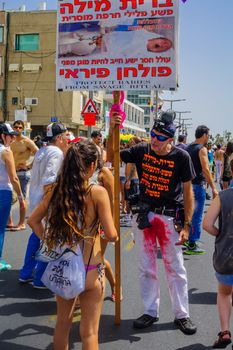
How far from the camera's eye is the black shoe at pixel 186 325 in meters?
3.74

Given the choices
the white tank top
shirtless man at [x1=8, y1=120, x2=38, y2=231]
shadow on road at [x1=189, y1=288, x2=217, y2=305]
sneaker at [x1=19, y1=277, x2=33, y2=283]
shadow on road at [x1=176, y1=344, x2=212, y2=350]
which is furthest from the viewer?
shirtless man at [x1=8, y1=120, x2=38, y2=231]

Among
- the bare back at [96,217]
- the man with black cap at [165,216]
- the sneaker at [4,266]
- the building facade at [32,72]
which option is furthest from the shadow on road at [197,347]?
the building facade at [32,72]

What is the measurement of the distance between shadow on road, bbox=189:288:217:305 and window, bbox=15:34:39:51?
125 feet

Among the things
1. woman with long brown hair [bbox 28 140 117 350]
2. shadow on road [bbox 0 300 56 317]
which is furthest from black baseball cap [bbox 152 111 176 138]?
shadow on road [bbox 0 300 56 317]

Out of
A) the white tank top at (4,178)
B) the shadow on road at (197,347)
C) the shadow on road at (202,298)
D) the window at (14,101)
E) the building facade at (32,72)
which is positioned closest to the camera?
the shadow on road at (197,347)

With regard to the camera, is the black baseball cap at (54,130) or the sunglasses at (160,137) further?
the black baseball cap at (54,130)

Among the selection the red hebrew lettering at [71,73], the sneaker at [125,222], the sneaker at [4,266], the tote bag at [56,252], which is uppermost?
the red hebrew lettering at [71,73]

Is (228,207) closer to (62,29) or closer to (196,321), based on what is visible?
(196,321)

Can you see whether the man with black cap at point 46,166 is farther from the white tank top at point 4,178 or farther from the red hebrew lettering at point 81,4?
the red hebrew lettering at point 81,4

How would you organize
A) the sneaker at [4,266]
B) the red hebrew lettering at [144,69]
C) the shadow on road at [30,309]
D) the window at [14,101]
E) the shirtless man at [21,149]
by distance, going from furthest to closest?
the window at [14,101] < the shirtless man at [21,149] < the sneaker at [4,266] < the shadow on road at [30,309] < the red hebrew lettering at [144,69]

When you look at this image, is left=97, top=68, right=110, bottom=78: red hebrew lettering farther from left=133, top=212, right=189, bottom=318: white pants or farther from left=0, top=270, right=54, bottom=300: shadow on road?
left=0, top=270, right=54, bottom=300: shadow on road

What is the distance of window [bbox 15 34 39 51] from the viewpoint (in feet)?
130

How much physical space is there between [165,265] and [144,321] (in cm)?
56

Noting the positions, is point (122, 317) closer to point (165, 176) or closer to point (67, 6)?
point (165, 176)
